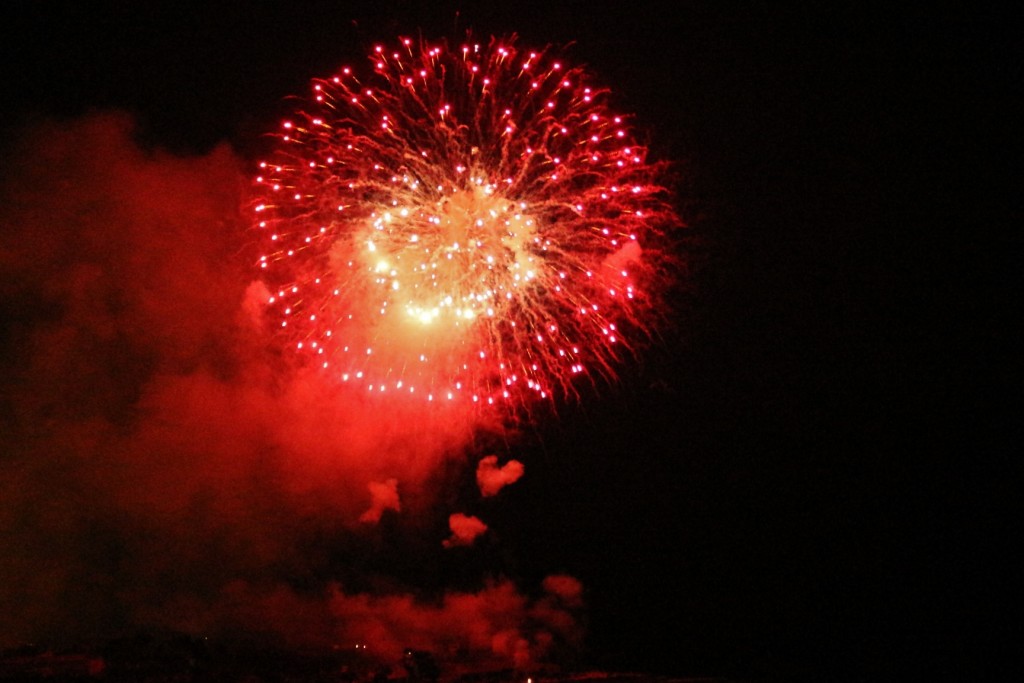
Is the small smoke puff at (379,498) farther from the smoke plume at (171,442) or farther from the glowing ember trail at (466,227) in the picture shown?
the glowing ember trail at (466,227)

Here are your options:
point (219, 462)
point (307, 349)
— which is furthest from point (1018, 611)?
point (219, 462)

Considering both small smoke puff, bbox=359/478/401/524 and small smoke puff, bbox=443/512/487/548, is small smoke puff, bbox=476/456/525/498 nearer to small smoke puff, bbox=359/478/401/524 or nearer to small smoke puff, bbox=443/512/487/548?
small smoke puff, bbox=443/512/487/548

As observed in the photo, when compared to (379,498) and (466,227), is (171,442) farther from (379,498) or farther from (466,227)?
(466,227)

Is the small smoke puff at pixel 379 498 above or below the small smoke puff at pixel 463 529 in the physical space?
above

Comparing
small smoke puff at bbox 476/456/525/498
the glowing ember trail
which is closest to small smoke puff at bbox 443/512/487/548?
small smoke puff at bbox 476/456/525/498

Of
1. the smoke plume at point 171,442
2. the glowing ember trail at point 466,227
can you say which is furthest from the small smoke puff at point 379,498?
the glowing ember trail at point 466,227

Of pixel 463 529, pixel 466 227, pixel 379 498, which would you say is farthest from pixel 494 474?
pixel 466 227
